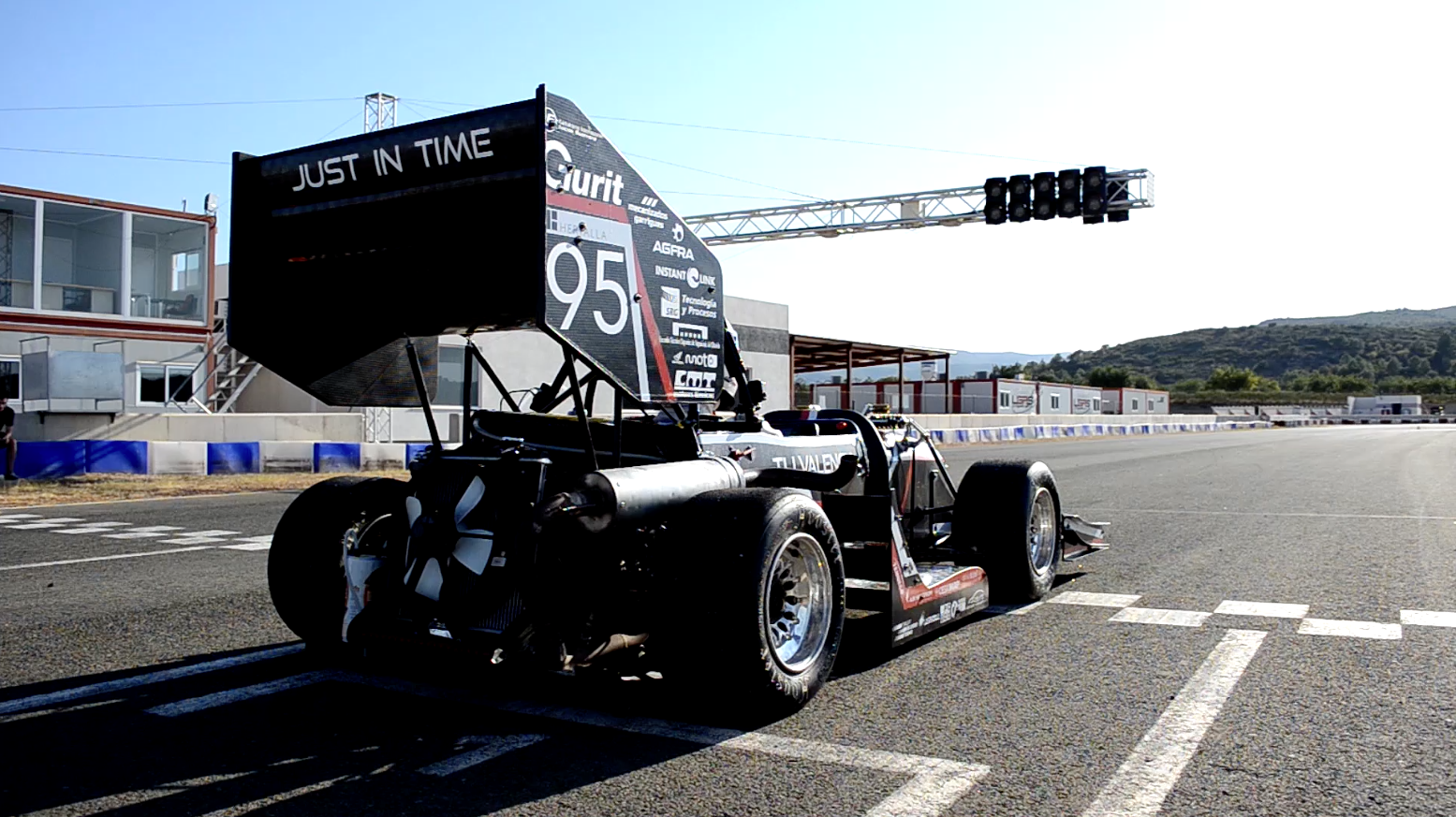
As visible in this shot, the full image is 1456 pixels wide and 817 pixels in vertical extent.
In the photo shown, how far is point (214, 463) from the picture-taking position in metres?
17.4

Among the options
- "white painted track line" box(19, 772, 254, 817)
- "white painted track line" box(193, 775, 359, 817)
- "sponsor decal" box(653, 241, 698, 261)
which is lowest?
"white painted track line" box(193, 775, 359, 817)

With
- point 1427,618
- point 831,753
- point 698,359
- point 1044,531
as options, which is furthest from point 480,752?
point 1427,618

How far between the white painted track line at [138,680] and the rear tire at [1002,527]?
382 centimetres

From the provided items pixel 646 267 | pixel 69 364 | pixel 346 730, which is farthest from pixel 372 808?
pixel 69 364

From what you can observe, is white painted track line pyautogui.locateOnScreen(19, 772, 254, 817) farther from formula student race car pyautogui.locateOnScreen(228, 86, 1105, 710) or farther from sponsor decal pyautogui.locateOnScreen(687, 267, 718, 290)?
sponsor decal pyautogui.locateOnScreen(687, 267, 718, 290)

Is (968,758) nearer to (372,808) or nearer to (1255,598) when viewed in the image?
(372,808)

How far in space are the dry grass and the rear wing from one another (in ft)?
30.4

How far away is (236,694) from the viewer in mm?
4562

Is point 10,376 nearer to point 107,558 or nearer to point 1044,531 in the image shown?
point 107,558

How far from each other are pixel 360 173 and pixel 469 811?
8.64 ft

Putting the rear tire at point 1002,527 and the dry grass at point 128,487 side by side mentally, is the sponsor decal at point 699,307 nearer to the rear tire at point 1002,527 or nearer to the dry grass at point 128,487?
the rear tire at point 1002,527

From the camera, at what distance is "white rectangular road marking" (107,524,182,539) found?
9953 mm

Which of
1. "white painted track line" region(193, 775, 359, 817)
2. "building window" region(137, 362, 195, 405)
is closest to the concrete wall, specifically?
"building window" region(137, 362, 195, 405)

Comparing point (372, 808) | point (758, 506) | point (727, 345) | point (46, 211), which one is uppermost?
point (46, 211)
